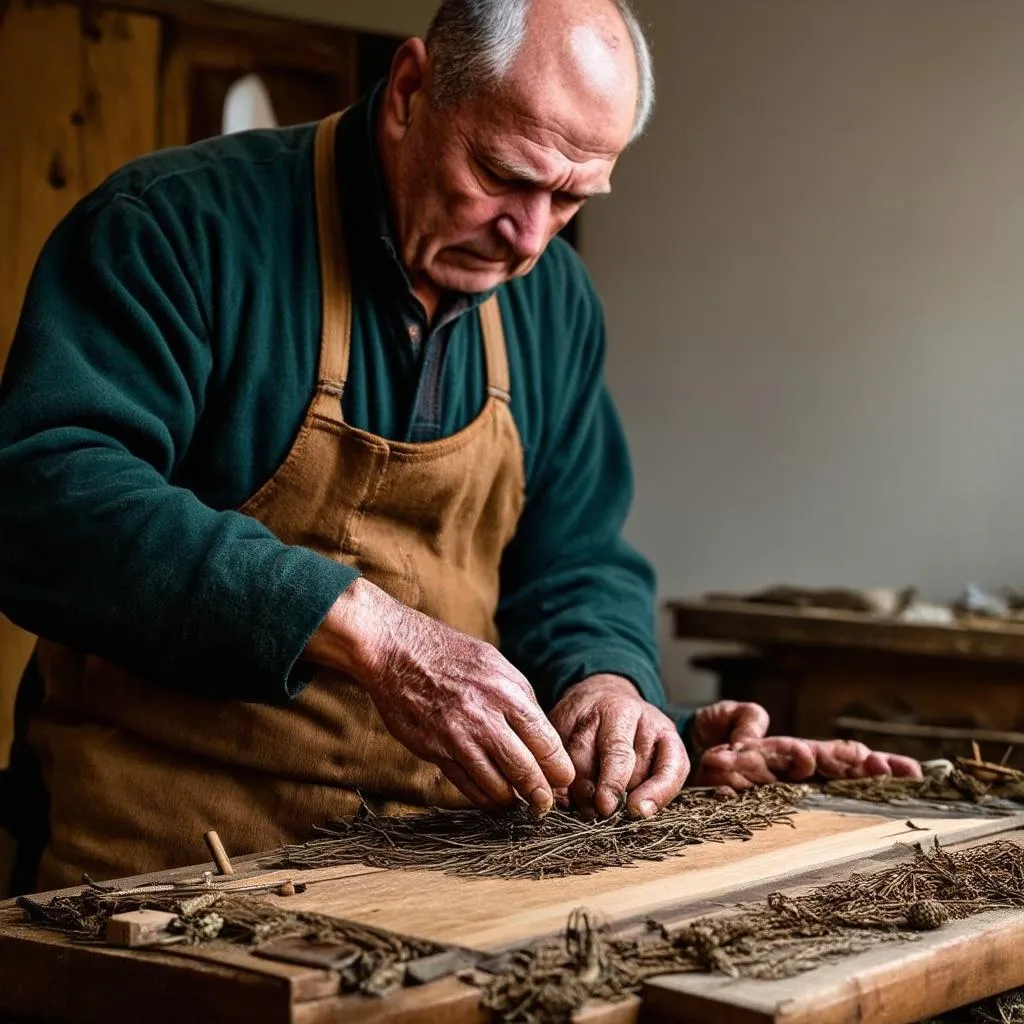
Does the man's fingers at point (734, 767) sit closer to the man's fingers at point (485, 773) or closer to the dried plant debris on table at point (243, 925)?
the man's fingers at point (485, 773)

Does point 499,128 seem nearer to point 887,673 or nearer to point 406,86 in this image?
point 406,86

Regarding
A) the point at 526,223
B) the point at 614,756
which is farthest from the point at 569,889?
the point at 526,223

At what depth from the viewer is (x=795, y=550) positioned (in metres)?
5.53

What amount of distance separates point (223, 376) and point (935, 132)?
368 centimetres

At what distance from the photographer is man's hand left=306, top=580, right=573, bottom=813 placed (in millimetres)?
1860

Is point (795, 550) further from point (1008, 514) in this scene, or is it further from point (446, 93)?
point (446, 93)

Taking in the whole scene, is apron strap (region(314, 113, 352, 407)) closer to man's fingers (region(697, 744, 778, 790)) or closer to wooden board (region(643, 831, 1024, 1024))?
man's fingers (region(697, 744, 778, 790))

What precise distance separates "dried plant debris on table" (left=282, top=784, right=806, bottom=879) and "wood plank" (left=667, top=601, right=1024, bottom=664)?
77.4 inches

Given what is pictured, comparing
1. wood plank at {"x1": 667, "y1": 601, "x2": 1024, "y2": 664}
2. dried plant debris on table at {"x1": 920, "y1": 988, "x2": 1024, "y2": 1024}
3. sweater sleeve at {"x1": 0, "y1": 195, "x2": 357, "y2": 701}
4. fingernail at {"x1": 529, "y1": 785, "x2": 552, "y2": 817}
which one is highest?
sweater sleeve at {"x1": 0, "y1": 195, "x2": 357, "y2": 701}

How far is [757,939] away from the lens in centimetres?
147

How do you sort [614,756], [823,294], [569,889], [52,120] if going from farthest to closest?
1. [823,294]
2. [52,120]
3. [614,756]
4. [569,889]

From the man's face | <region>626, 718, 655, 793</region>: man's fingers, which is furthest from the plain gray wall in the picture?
<region>626, 718, 655, 793</region>: man's fingers

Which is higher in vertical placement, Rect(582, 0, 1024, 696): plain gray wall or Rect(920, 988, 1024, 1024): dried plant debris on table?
Rect(582, 0, 1024, 696): plain gray wall

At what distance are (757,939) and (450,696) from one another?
20.7 inches
